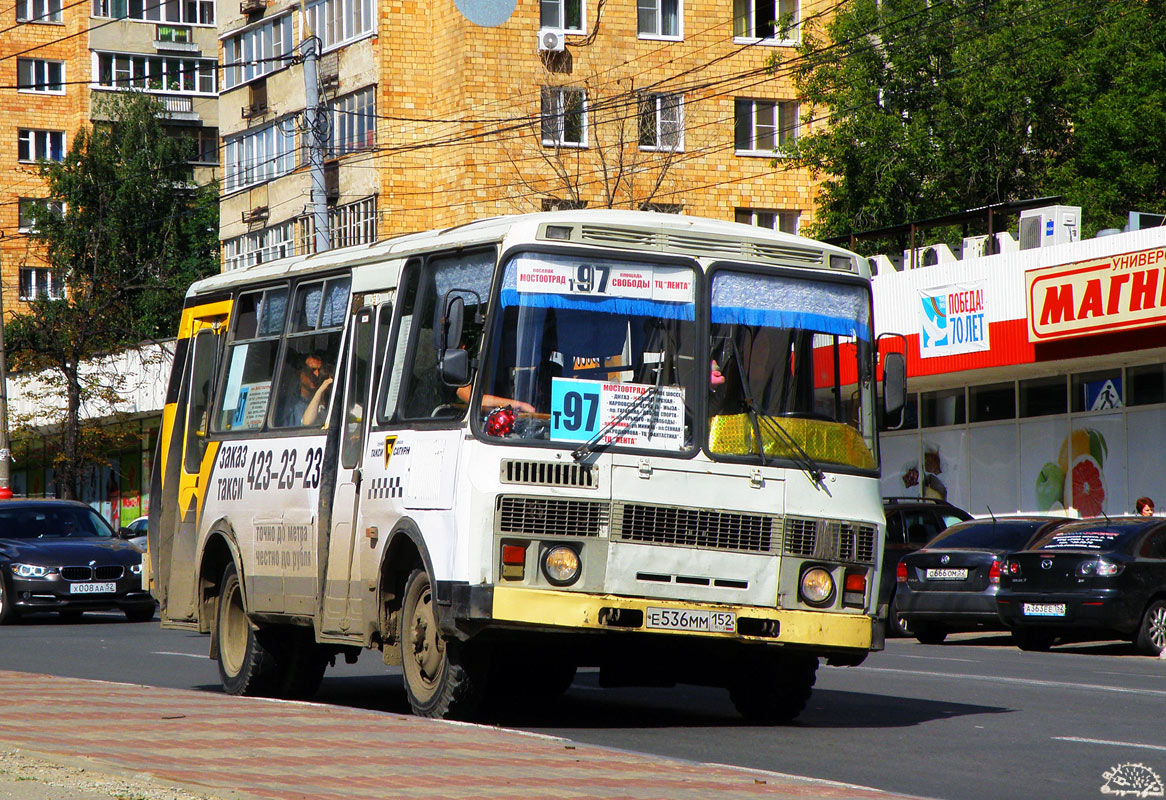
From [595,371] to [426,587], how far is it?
66.4 inches

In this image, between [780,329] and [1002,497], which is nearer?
[780,329]

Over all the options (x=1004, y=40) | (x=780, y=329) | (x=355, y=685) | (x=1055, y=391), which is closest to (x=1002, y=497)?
(x=1055, y=391)

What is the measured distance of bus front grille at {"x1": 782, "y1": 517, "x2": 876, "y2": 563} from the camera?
1140cm

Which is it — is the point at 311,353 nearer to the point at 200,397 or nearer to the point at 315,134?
the point at 200,397

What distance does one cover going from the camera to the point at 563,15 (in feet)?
175

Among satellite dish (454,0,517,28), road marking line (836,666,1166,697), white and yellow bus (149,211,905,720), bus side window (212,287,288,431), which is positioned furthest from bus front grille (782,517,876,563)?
satellite dish (454,0,517,28)

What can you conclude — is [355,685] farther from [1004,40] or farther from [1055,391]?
[1004,40]

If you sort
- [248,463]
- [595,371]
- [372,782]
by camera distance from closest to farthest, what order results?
[372,782] < [595,371] < [248,463]

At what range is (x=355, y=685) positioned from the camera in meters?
15.4

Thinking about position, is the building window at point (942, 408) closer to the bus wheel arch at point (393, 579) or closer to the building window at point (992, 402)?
the building window at point (992, 402)

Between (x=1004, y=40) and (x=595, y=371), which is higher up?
(x=1004, y=40)

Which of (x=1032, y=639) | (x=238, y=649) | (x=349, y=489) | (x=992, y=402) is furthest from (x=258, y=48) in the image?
(x=349, y=489)

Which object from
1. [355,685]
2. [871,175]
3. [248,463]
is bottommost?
[355,685]

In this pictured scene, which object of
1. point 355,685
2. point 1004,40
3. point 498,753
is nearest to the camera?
point 498,753
